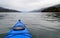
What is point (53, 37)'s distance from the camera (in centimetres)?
2145

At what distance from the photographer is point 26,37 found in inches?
590

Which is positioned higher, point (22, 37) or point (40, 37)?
point (22, 37)

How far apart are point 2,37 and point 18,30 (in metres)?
4.57

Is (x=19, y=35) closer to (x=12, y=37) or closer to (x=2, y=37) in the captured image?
(x=12, y=37)

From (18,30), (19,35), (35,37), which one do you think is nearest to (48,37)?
(35,37)

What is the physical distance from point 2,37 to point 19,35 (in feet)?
20.9

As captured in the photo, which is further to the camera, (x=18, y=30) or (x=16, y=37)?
(x=18, y=30)

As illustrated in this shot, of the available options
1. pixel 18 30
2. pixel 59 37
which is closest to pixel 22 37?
pixel 18 30

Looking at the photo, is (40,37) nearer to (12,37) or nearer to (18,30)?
(18,30)

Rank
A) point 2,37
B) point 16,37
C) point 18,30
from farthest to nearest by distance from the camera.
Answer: point 2,37 → point 18,30 → point 16,37

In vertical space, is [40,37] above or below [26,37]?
below

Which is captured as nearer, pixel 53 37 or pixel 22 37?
pixel 22 37

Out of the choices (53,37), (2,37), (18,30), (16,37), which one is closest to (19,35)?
(16,37)

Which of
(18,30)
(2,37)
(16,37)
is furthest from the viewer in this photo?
(2,37)
